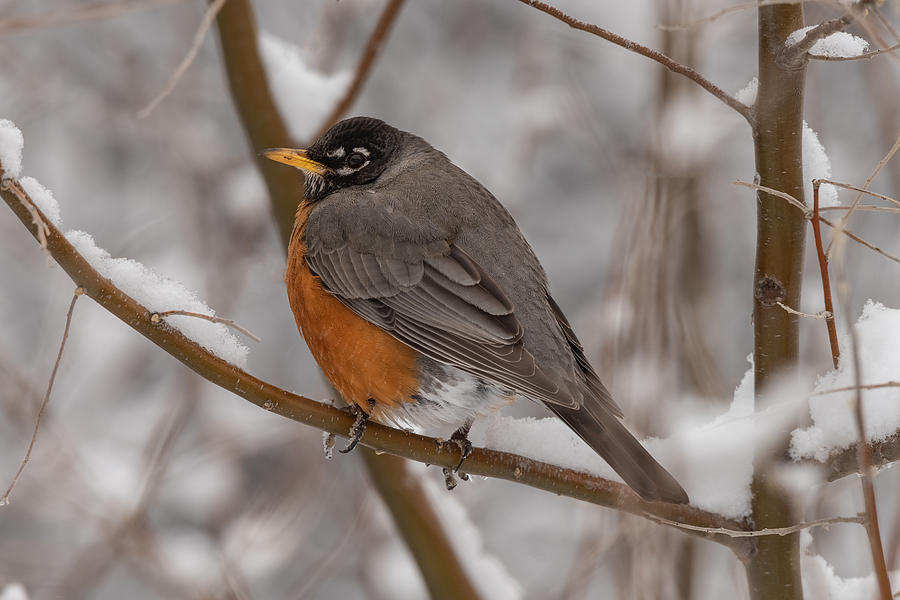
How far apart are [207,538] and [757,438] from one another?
13.3 feet

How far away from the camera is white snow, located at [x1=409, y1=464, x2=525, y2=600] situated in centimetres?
293

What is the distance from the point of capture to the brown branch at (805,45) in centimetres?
175

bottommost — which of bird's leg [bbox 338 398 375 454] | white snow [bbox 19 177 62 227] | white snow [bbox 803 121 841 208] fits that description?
white snow [bbox 19 177 62 227]

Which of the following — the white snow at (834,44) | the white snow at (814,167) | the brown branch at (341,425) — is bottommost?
the brown branch at (341,425)

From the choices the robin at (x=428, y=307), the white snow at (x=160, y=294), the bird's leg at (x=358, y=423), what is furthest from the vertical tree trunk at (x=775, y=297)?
the white snow at (x=160, y=294)

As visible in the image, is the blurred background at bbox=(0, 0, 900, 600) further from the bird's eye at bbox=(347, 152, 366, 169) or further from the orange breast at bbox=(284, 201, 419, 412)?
the orange breast at bbox=(284, 201, 419, 412)

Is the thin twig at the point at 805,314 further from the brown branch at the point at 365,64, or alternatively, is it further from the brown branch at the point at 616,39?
the brown branch at the point at 365,64

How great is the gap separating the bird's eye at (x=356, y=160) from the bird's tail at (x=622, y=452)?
1.35 meters

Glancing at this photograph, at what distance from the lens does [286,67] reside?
3.25 metres

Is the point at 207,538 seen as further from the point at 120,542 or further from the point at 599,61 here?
the point at 599,61

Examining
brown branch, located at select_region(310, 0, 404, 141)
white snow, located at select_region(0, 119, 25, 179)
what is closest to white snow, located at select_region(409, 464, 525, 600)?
brown branch, located at select_region(310, 0, 404, 141)

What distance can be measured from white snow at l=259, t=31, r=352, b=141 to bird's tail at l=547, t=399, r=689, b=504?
128cm

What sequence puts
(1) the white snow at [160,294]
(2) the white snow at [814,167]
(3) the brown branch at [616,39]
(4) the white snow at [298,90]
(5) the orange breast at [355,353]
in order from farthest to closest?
(4) the white snow at [298,90]
(5) the orange breast at [355,353]
(2) the white snow at [814,167]
(1) the white snow at [160,294]
(3) the brown branch at [616,39]

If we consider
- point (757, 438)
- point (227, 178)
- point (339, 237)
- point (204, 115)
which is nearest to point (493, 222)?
point (339, 237)
